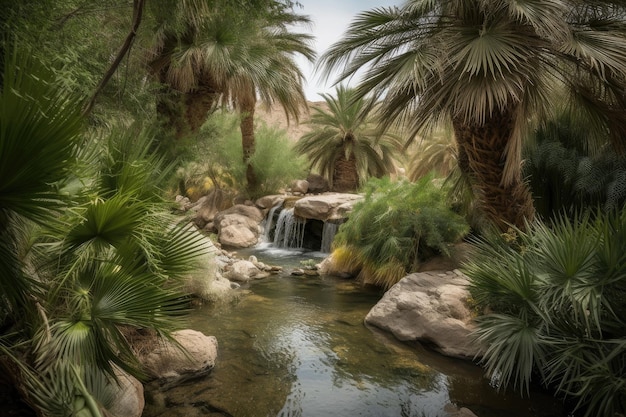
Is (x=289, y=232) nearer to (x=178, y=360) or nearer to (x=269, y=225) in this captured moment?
(x=269, y=225)

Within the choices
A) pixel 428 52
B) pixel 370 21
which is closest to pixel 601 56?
pixel 428 52

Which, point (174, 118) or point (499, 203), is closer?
point (499, 203)

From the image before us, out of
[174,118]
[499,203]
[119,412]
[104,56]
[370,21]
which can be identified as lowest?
[119,412]

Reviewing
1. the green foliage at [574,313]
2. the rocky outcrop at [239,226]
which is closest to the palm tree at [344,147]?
the rocky outcrop at [239,226]

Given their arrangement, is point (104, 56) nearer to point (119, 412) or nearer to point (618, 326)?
point (119, 412)

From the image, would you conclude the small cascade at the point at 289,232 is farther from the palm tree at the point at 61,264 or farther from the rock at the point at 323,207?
the palm tree at the point at 61,264

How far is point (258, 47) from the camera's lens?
10.1 metres

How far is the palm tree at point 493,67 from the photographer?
4988mm

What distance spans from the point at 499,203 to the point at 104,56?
20.6 ft

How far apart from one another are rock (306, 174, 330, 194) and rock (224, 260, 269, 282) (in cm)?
1201

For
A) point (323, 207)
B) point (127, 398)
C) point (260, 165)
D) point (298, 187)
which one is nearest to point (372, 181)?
point (323, 207)

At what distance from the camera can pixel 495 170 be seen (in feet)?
20.5

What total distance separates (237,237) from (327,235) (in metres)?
3.33

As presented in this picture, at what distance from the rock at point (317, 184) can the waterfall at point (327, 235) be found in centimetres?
804
